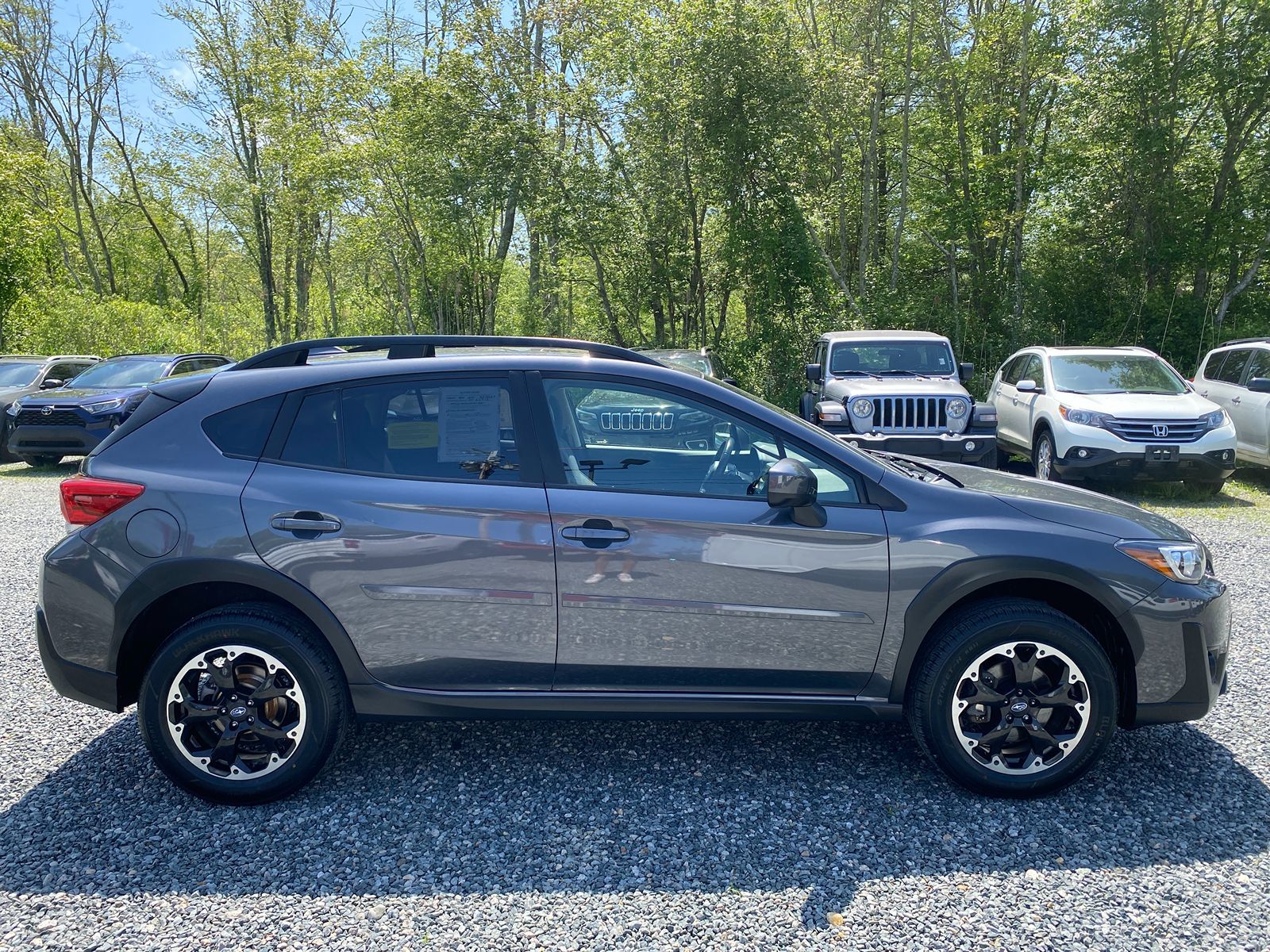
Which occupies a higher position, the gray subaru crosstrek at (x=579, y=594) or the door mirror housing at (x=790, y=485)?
the door mirror housing at (x=790, y=485)

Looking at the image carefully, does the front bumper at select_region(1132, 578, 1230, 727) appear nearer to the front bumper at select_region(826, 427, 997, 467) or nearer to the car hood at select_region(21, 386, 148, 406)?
the front bumper at select_region(826, 427, 997, 467)

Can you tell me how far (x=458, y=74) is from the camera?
66.0 feet

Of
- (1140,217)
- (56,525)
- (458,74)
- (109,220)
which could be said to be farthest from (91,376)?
(109,220)

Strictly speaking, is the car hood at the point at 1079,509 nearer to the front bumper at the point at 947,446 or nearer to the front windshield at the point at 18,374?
the front bumper at the point at 947,446

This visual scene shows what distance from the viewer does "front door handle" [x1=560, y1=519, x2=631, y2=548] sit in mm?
3174

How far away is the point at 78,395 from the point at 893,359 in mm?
11800

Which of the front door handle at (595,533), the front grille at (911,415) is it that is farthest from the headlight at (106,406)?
the front door handle at (595,533)

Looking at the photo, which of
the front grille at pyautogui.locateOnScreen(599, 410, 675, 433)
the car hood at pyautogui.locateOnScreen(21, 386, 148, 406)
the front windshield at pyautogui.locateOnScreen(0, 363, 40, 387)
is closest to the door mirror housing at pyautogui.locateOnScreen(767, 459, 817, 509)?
the front grille at pyautogui.locateOnScreen(599, 410, 675, 433)

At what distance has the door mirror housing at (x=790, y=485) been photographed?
310cm

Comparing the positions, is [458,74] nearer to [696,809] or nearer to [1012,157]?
[1012,157]

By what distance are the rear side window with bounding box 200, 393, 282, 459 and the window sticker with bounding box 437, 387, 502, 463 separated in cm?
66

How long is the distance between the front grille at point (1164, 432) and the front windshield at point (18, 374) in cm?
1616

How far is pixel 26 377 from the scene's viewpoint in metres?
14.6

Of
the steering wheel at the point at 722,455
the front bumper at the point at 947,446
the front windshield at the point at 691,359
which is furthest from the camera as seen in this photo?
the front windshield at the point at 691,359
